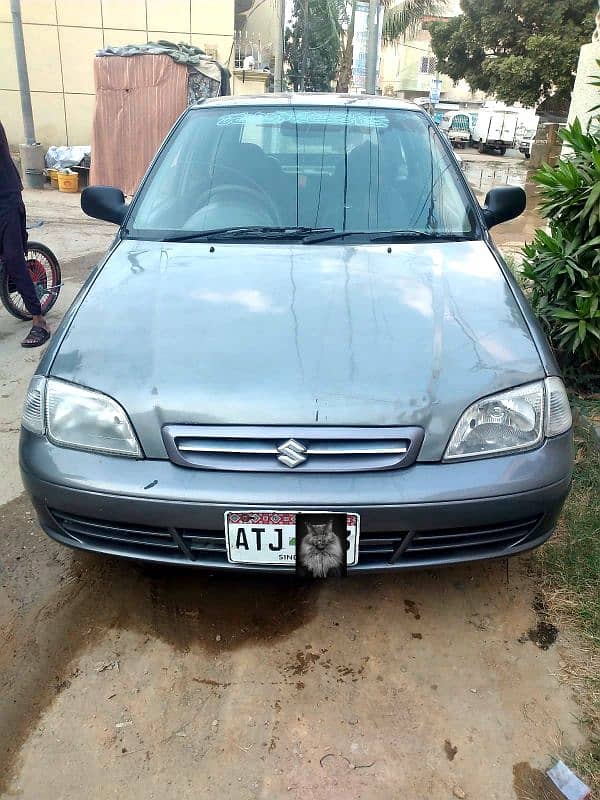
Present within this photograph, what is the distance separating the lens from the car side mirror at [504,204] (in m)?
3.08

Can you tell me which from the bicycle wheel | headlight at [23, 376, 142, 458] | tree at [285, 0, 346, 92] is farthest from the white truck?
headlight at [23, 376, 142, 458]

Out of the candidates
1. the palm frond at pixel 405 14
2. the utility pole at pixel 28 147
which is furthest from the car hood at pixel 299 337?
the palm frond at pixel 405 14

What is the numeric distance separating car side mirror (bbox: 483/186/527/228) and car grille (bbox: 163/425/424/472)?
5.64 feet

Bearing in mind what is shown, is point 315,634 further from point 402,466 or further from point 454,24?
point 454,24

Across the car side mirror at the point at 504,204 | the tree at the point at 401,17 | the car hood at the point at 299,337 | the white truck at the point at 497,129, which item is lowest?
the white truck at the point at 497,129

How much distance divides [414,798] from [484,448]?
3.07ft

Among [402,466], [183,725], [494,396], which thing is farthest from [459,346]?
[183,725]

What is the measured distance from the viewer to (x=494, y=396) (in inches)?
74.7

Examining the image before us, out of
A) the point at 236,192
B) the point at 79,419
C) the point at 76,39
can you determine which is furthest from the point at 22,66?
the point at 79,419

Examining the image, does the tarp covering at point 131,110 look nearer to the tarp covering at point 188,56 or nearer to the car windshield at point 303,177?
the tarp covering at point 188,56

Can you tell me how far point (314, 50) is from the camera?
31.8 m

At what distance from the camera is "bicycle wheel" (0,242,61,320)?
471cm

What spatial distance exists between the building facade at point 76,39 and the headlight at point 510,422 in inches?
535

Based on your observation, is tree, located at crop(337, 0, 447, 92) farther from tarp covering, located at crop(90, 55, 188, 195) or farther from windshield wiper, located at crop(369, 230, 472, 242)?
windshield wiper, located at crop(369, 230, 472, 242)
